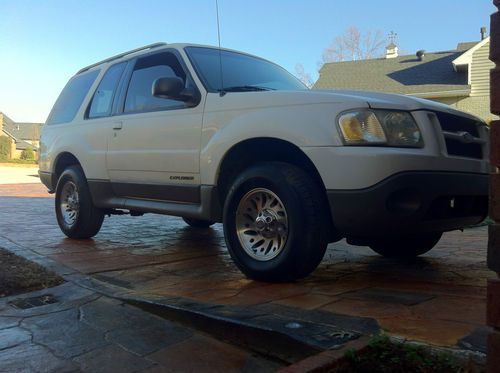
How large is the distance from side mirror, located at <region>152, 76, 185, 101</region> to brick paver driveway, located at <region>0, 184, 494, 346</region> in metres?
1.55

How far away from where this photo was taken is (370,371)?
2.14 m

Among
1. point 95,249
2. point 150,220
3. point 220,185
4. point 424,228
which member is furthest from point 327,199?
point 150,220

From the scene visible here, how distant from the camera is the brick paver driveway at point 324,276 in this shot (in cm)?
280

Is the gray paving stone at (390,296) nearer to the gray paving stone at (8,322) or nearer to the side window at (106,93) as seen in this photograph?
the gray paving stone at (8,322)

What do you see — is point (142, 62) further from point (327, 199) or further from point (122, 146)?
point (327, 199)

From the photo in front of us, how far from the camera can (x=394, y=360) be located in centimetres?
213

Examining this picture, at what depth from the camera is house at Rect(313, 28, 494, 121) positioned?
1823 centimetres

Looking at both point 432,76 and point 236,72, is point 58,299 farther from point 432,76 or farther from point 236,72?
point 432,76

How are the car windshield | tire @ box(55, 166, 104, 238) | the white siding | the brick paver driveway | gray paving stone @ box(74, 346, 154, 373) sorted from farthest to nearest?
the white siding, tire @ box(55, 166, 104, 238), the car windshield, the brick paver driveway, gray paving stone @ box(74, 346, 154, 373)

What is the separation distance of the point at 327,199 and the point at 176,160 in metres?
1.62

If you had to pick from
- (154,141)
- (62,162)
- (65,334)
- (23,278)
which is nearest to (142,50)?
(154,141)

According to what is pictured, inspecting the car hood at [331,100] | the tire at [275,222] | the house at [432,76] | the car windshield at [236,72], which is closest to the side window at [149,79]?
the car windshield at [236,72]

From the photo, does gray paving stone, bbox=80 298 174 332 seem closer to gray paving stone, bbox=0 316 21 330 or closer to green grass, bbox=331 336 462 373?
gray paving stone, bbox=0 316 21 330

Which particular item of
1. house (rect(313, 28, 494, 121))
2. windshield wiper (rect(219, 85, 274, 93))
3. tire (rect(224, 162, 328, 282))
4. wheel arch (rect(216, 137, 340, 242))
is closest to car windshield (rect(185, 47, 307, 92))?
windshield wiper (rect(219, 85, 274, 93))
